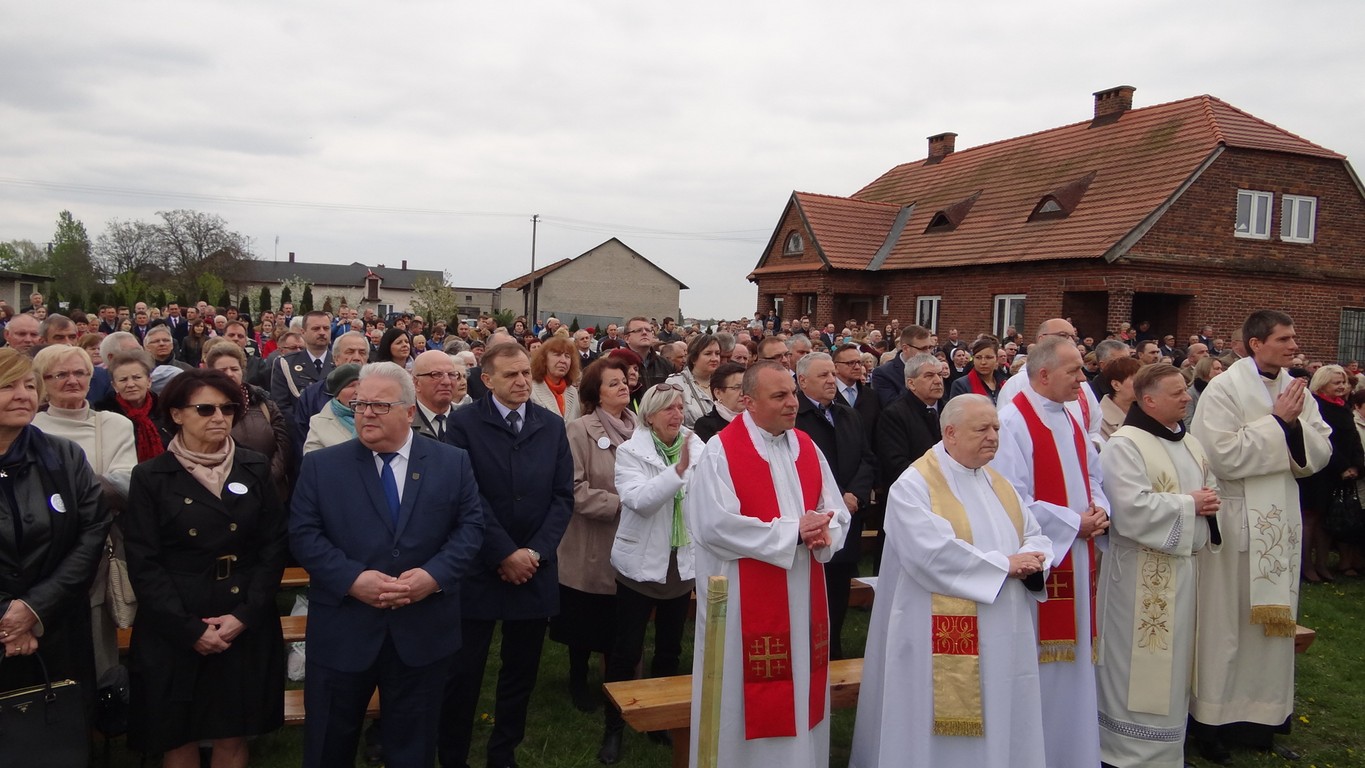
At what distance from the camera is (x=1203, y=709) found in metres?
4.91

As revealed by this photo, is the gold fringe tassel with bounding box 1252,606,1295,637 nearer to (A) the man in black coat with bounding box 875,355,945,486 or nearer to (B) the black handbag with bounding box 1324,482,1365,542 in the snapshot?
(A) the man in black coat with bounding box 875,355,945,486

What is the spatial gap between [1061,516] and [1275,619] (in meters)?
1.62

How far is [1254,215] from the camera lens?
20812mm

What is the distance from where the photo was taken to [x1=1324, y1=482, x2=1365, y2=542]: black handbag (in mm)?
8273

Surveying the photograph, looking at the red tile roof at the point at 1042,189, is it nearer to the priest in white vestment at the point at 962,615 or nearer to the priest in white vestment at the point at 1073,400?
the priest in white vestment at the point at 1073,400

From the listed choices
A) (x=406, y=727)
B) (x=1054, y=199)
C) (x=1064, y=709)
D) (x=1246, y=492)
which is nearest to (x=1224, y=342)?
(x=1054, y=199)

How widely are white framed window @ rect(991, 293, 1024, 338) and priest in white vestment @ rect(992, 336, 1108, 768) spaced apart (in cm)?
1781

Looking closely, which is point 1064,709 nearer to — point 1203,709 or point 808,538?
point 1203,709

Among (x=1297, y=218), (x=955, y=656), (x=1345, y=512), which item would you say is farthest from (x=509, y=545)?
(x=1297, y=218)

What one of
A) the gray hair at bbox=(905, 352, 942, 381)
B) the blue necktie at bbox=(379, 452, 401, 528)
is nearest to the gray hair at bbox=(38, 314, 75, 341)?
the blue necktie at bbox=(379, 452, 401, 528)

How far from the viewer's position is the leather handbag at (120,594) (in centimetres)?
372

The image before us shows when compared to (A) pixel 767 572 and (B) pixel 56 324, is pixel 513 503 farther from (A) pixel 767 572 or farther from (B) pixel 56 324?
(B) pixel 56 324

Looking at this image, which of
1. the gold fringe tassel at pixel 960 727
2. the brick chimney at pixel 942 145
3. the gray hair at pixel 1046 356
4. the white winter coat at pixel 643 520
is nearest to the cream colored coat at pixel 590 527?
the white winter coat at pixel 643 520

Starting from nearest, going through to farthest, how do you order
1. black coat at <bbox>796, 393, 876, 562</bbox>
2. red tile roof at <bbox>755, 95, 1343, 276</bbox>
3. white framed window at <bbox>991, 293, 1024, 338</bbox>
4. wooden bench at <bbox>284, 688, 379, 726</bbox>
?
wooden bench at <bbox>284, 688, 379, 726</bbox>, black coat at <bbox>796, 393, 876, 562</bbox>, red tile roof at <bbox>755, 95, 1343, 276</bbox>, white framed window at <bbox>991, 293, 1024, 338</bbox>
